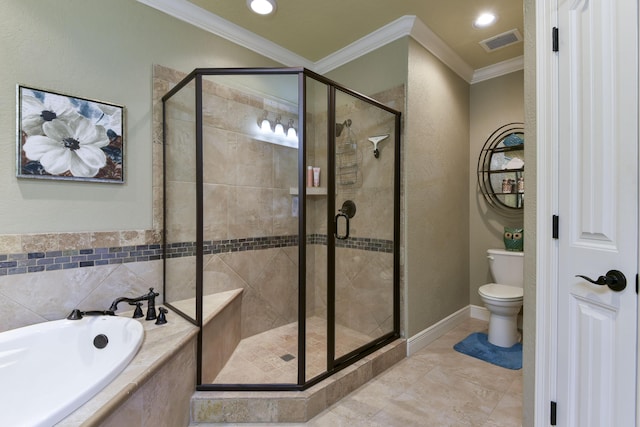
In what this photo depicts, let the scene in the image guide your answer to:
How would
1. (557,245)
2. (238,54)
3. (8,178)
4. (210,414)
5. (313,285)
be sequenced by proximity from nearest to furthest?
(557,245)
(8,178)
(210,414)
(313,285)
(238,54)

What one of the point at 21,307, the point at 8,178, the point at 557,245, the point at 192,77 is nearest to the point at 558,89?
the point at 557,245

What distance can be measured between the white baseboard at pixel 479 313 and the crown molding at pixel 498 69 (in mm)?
2499

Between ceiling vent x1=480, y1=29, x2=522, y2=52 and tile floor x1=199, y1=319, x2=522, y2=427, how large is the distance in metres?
2.71

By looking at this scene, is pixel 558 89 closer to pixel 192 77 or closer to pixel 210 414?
pixel 192 77

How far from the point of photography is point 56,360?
1457 mm

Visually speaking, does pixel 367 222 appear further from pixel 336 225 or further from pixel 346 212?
pixel 336 225

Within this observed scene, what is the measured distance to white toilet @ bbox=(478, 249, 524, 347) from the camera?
97.1 inches

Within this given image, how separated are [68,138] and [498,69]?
3.73 m

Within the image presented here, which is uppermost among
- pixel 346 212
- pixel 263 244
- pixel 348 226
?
pixel 346 212

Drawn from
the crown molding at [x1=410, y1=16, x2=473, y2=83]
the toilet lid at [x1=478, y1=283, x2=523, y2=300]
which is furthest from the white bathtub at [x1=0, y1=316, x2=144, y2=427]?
the crown molding at [x1=410, y1=16, x2=473, y2=83]

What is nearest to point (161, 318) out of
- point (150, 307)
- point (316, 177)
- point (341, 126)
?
point (150, 307)

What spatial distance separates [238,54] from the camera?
2457 millimetres

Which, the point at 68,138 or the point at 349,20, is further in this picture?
the point at 349,20

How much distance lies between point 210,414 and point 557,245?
196cm
